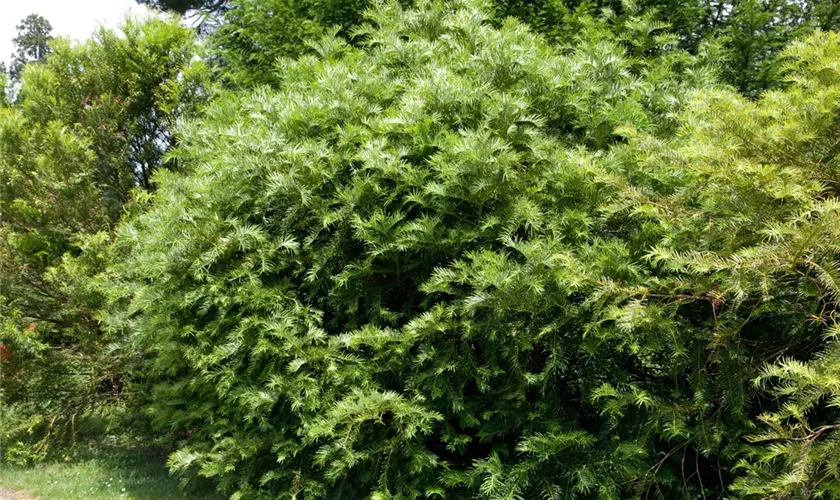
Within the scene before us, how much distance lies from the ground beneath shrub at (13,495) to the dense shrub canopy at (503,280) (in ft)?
6.45

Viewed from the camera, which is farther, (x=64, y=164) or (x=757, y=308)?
(x=64, y=164)

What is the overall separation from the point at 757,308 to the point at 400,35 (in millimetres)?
3909

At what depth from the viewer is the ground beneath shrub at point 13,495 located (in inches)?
240

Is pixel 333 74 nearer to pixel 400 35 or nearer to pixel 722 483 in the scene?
pixel 400 35

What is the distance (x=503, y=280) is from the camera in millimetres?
3629

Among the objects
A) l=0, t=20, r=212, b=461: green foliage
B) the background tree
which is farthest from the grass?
the background tree

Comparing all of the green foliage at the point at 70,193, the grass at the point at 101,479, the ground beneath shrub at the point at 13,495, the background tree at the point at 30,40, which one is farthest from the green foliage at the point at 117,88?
the background tree at the point at 30,40

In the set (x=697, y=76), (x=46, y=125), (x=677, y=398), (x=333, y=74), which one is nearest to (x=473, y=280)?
(x=677, y=398)

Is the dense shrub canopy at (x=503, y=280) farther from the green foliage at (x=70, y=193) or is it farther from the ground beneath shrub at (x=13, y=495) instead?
the green foliage at (x=70, y=193)

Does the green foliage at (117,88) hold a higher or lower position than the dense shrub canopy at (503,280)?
higher

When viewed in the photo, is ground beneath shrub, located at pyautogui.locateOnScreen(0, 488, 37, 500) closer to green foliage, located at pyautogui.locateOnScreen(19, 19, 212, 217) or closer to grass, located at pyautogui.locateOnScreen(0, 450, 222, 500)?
grass, located at pyautogui.locateOnScreen(0, 450, 222, 500)

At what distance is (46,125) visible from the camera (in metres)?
7.80

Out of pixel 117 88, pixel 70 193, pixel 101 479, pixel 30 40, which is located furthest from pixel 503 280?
pixel 30 40

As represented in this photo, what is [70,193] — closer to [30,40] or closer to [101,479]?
[101,479]
